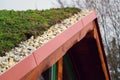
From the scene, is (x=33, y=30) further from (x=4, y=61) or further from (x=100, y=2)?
(x=100, y=2)

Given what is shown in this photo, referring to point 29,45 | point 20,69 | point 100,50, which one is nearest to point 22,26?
point 29,45

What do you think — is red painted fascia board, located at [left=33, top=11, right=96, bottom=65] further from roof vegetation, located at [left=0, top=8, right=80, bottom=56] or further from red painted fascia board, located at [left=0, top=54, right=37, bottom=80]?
roof vegetation, located at [left=0, top=8, right=80, bottom=56]

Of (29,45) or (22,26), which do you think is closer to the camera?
(29,45)

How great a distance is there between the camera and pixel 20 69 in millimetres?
2215

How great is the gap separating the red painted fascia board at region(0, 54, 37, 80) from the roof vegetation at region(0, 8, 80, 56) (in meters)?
0.25

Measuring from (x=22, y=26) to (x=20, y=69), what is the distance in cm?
117

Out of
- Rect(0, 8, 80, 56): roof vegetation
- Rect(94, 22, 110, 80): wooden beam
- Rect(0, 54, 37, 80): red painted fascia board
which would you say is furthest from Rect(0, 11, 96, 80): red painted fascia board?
Rect(94, 22, 110, 80): wooden beam

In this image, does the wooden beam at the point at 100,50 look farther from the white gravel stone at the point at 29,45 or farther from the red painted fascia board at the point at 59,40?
the white gravel stone at the point at 29,45

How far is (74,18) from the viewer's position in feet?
12.7

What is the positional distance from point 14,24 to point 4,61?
1.13 meters

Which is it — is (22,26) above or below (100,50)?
above

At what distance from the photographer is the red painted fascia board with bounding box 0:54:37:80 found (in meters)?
2.09

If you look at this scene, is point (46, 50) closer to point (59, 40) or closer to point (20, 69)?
point (59, 40)

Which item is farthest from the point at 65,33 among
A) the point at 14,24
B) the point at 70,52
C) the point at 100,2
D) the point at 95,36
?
the point at 100,2
